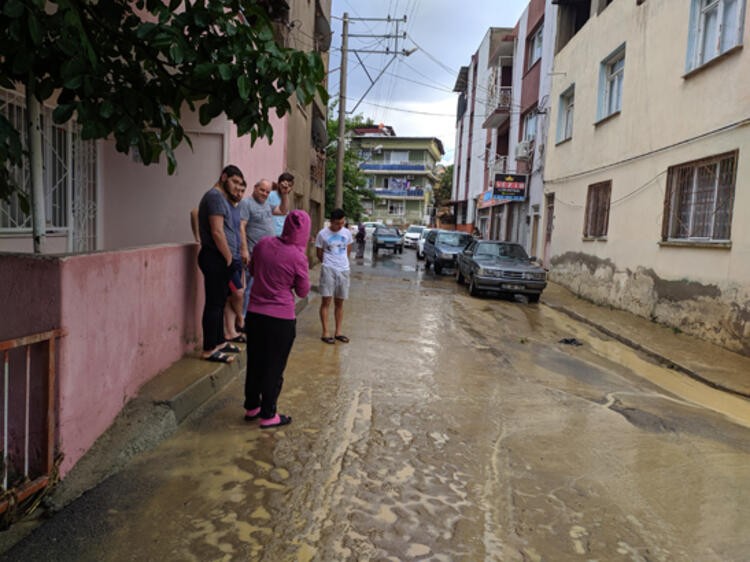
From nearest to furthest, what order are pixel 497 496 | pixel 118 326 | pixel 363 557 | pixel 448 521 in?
pixel 363 557
pixel 448 521
pixel 497 496
pixel 118 326

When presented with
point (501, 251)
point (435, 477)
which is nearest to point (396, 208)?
point (501, 251)

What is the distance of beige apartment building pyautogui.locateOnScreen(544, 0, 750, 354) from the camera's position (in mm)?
8758

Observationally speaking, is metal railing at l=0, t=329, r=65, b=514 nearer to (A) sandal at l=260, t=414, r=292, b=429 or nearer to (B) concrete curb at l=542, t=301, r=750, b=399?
(A) sandal at l=260, t=414, r=292, b=429

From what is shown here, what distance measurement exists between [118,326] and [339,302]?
396cm

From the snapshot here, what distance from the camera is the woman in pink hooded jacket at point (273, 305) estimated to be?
4254 millimetres

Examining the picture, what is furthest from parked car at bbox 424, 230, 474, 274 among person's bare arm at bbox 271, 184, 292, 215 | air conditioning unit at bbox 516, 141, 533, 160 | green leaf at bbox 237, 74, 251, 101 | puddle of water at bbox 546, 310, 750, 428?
green leaf at bbox 237, 74, 251, 101

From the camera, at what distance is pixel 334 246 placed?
290 inches

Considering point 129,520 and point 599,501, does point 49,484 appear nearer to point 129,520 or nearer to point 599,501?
point 129,520

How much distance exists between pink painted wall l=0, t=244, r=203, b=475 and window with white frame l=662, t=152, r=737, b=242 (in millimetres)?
8485

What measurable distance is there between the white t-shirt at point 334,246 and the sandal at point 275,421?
10.3 feet

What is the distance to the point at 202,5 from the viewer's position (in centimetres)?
332

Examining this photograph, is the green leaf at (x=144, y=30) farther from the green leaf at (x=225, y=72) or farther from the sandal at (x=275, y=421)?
the sandal at (x=275, y=421)

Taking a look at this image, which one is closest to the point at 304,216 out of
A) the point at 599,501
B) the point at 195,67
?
the point at 195,67

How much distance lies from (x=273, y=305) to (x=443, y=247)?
17.5 metres
